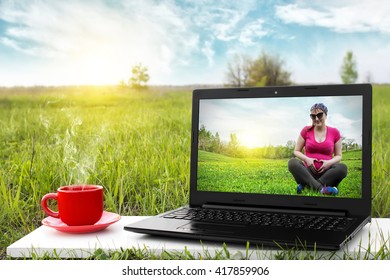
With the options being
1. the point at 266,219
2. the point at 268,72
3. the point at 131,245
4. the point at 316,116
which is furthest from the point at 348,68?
the point at 131,245

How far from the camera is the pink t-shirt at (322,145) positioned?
4.15 ft

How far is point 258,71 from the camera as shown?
175 inches

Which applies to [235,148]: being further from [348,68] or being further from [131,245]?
[348,68]

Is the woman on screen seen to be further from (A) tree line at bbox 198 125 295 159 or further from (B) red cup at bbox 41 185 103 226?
(B) red cup at bbox 41 185 103 226

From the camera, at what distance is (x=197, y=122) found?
1.41 m

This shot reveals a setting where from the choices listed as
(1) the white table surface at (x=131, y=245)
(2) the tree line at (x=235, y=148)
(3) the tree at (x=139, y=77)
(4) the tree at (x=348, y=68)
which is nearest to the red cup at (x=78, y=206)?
(1) the white table surface at (x=131, y=245)

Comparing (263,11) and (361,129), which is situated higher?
(263,11)

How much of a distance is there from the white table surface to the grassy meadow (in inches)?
9.0

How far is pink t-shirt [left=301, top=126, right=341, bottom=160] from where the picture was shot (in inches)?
49.8

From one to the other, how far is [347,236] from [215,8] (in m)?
2.95

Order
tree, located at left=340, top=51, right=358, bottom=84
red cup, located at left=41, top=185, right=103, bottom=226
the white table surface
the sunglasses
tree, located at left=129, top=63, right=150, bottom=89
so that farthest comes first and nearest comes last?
tree, located at left=340, top=51, right=358, bottom=84, tree, located at left=129, top=63, right=150, bottom=89, the sunglasses, red cup, located at left=41, top=185, right=103, bottom=226, the white table surface

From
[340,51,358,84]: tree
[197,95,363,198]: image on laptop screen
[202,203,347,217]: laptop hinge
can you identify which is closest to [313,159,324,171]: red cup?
[197,95,363,198]: image on laptop screen

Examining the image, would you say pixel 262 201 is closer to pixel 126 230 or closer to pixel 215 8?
pixel 126 230
